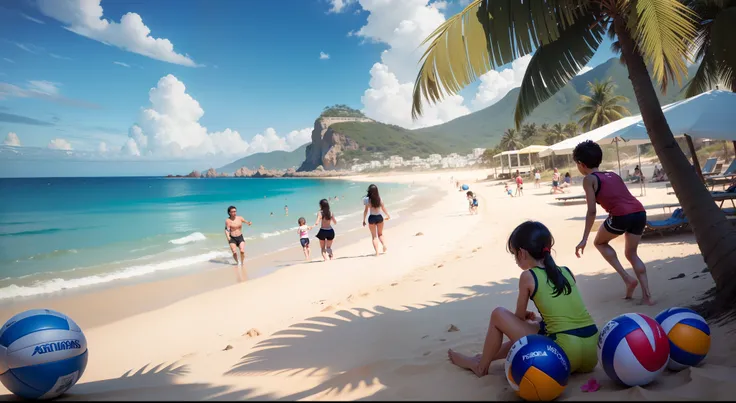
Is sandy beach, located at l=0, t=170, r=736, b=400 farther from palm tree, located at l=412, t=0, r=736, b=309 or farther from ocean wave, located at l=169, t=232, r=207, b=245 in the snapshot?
ocean wave, located at l=169, t=232, r=207, b=245

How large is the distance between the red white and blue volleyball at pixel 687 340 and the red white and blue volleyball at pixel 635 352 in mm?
161

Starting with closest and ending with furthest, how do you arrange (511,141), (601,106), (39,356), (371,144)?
(39,356) < (601,106) < (511,141) < (371,144)

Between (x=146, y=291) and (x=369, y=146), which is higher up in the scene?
(x=369, y=146)

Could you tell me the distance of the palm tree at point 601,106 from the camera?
42.9 m

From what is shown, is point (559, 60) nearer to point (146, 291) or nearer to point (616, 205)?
point (616, 205)

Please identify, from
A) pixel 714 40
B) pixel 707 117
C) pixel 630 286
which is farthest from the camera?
pixel 707 117

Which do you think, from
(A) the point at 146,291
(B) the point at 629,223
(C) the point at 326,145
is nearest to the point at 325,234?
(A) the point at 146,291

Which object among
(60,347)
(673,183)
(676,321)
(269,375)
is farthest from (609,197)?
(60,347)

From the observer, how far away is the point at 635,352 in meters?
2.55

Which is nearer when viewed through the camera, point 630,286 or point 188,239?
point 630,286

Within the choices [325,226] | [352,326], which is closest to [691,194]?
[352,326]

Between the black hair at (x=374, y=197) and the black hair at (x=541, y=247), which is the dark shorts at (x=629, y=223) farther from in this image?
the black hair at (x=374, y=197)

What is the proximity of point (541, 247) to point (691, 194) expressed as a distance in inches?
87.1

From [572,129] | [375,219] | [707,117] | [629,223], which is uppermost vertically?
[572,129]
